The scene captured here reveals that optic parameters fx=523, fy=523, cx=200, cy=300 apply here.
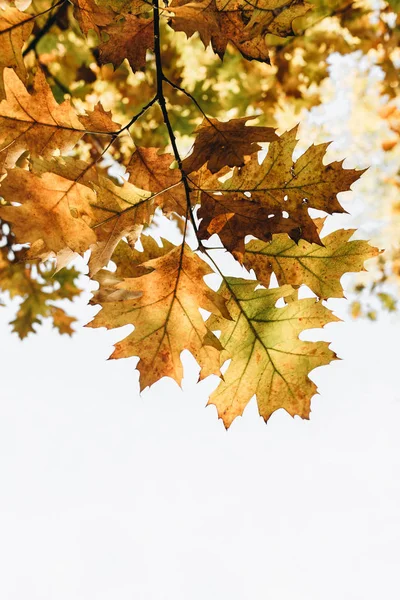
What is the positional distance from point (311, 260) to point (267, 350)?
27cm

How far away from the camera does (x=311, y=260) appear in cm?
143

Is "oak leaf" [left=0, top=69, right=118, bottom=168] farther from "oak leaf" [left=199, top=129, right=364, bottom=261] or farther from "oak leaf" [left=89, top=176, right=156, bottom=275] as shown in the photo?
"oak leaf" [left=199, top=129, right=364, bottom=261]

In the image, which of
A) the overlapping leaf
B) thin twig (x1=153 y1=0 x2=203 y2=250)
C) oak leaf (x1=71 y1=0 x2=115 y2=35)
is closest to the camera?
the overlapping leaf

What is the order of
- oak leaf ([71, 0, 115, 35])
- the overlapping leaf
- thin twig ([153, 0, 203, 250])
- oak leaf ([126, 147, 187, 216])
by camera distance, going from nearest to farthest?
1. the overlapping leaf
2. thin twig ([153, 0, 203, 250])
3. oak leaf ([71, 0, 115, 35])
4. oak leaf ([126, 147, 187, 216])

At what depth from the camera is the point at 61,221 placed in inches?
46.7

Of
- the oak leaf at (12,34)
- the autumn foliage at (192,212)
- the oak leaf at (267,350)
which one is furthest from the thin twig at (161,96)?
the oak leaf at (12,34)

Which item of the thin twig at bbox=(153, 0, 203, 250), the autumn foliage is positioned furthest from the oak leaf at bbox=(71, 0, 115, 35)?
the thin twig at bbox=(153, 0, 203, 250)

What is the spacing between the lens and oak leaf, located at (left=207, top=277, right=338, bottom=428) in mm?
1417

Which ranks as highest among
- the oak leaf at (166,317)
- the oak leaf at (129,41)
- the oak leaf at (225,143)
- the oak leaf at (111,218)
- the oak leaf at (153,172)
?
the oak leaf at (129,41)

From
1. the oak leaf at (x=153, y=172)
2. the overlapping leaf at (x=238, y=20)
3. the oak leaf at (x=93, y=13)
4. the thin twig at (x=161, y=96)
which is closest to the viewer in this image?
the overlapping leaf at (x=238, y=20)

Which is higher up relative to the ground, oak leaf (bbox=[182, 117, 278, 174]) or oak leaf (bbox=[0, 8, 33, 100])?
oak leaf (bbox=[0, 8, 33, 100])

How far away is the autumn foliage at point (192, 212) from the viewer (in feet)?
3.84

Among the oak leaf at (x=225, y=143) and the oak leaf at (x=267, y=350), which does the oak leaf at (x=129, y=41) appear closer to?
the oak leaf at (x=225, y=143)

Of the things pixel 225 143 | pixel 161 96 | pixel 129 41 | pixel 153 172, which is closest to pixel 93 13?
pixel 129 41
